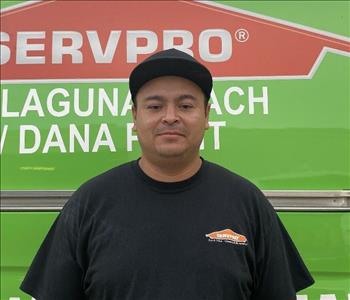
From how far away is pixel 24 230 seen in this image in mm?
1929

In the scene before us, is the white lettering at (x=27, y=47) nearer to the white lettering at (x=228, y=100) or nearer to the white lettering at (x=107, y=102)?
the white lettering at (x=107, y=102)

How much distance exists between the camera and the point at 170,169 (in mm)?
1306

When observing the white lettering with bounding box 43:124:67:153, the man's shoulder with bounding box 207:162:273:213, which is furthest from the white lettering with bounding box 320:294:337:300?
the white lettering with bounding box 43:124:67:153

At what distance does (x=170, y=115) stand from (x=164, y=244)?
0.35 m

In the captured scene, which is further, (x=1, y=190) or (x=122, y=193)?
(x=1, y=190)

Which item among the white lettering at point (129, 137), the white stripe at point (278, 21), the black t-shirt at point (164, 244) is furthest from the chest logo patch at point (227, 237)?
the white stripe at point (278, 21)

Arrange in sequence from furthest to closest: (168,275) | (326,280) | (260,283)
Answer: (326,280), (260,283), (168,275)

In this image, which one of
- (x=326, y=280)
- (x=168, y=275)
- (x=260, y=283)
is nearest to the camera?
(x=168, y=275)

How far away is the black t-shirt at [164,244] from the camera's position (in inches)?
47.1

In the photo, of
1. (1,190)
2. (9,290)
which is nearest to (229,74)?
(1,190)

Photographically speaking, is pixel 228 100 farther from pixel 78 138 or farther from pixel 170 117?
pixel 170 117

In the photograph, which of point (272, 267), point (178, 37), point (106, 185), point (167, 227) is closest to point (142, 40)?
point (178, 37)

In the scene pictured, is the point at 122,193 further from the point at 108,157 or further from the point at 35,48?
the point at 35,48

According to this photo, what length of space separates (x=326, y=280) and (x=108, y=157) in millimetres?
1044
